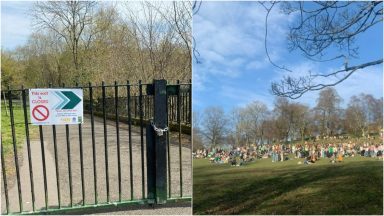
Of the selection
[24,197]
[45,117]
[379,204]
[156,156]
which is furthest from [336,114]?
[24,197]

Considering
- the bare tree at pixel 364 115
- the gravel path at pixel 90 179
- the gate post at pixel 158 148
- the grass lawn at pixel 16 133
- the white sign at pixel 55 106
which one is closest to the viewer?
the bare tree at pixel 364 115

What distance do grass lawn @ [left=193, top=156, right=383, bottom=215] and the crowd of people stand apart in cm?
4

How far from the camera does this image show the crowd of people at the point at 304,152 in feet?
9.68

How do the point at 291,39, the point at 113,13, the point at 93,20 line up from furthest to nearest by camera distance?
the point at 93,20
the point at 113,13
the point at 291,39

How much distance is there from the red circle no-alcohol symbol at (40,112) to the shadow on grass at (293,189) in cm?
159

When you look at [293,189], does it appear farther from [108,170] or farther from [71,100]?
[108,170]

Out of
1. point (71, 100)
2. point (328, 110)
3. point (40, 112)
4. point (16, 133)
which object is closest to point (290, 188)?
point (328, 110)

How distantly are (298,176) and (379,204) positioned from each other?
0.61m

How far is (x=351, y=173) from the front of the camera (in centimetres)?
304

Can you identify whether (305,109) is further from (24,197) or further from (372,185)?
(24,197)

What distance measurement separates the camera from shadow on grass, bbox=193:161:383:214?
301cm

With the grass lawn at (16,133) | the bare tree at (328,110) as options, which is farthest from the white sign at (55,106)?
the bare tree at (328,110)

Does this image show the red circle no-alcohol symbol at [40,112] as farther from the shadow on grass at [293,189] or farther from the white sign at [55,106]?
the shadow on grass at [293,189]

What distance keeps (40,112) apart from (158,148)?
3.62ft
